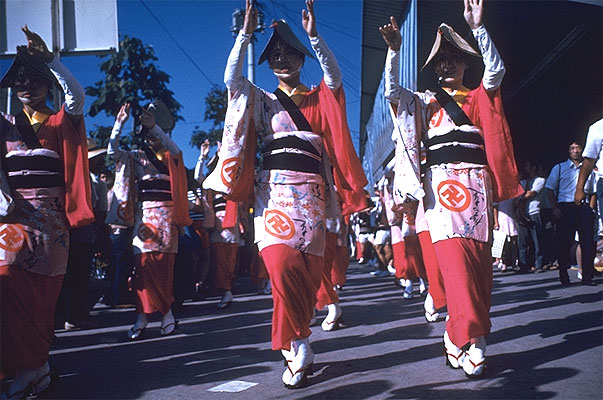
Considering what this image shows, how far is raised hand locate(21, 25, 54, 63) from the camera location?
3.48 metres

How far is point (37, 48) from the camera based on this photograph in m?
3.51

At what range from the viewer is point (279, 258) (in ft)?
11.1

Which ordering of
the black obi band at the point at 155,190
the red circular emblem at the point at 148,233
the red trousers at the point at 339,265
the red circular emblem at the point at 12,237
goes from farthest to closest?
the red trousers at the point at 339,265, the black obi band at the point at 155,190, the red circular emblem at the point at 148,233, the red circular emblem at the point at 12,237

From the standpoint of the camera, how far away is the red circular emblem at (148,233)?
528cm

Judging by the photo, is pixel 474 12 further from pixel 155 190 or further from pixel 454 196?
pixel 155 190

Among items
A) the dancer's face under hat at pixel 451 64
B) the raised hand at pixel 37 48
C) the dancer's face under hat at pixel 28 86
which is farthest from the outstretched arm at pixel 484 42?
the dancer's face under hat at pixel 28 86

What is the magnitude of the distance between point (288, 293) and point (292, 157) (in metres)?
0.85

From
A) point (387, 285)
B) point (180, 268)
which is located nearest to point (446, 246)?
point (180, 268)

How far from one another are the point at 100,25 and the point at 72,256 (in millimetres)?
2573

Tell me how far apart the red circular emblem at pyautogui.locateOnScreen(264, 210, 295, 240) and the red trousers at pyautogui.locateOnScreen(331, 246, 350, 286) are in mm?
2988

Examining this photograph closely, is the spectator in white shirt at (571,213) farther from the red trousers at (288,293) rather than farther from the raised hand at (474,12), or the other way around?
the red trousers at (288,293)

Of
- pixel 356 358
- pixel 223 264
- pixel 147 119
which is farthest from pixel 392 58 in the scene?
pixel 223 264

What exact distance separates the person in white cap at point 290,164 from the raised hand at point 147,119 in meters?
1.84

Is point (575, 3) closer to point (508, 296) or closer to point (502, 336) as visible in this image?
point (508, 296)
